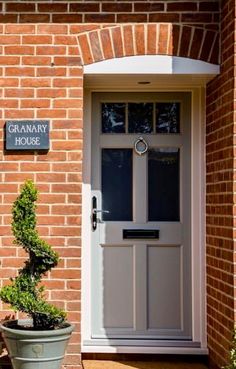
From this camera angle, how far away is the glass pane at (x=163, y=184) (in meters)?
5.00

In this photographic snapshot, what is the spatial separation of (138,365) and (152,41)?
8.46ft

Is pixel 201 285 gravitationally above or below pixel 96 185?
below

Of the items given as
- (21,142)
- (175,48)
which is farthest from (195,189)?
(21,142)

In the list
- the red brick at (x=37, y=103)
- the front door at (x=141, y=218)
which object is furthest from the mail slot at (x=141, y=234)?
the red brick at (x=37, y=103)

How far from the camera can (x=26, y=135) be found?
4445mm

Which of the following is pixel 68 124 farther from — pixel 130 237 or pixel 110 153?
pixel 130 237

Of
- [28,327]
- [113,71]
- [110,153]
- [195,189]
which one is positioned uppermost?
[113,71]

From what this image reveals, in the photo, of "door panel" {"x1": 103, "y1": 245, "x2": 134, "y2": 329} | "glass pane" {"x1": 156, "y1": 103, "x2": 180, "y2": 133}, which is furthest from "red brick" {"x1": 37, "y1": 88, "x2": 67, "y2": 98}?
"door panel" {"x1": 103, "y1": 245, "x2": 134, "y2": 329}

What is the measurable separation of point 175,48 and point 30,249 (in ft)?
6.17

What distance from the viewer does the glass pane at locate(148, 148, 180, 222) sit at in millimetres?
5000

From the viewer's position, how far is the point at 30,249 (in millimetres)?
4012

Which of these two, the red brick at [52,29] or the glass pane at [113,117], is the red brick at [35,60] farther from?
the glass pane at [113,117]

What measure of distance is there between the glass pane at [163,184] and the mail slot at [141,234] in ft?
0.39

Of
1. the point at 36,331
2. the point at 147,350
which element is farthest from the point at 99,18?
the point at 147,350
